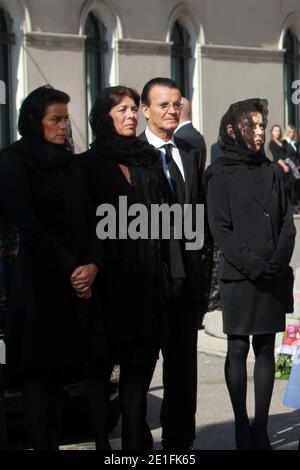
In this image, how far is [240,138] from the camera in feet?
22.2

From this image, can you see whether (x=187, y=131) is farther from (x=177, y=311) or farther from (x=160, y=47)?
(x=160, y=47)

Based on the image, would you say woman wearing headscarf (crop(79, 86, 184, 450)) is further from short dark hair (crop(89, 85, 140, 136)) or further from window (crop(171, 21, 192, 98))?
window (crop(171, 21, 192, 98))

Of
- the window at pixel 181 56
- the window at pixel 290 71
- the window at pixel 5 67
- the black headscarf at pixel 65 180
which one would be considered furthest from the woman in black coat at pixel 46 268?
the window at pixel 290 71

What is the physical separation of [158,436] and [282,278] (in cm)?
128

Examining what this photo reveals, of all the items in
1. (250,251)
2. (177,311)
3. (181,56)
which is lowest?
(177,311)

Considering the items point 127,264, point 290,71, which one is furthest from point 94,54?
point 127,264

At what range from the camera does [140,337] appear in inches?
243

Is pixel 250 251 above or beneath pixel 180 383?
above

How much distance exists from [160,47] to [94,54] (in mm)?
1602

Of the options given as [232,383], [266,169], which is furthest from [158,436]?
[266,169]

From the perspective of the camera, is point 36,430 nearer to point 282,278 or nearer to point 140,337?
point 140,337

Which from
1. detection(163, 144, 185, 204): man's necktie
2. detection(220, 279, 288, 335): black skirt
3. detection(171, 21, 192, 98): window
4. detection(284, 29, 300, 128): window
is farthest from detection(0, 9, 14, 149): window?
detection(220, 279, 288, 335): black skirt

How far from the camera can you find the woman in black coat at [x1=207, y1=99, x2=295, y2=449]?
6.66m

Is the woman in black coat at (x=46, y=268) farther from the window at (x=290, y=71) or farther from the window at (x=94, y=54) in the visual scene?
the window at (x=290, y=71)
